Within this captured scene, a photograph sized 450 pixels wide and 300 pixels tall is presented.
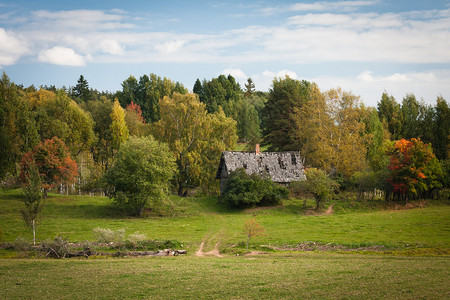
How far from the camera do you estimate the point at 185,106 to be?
6038 cm

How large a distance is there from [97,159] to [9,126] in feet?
74.7

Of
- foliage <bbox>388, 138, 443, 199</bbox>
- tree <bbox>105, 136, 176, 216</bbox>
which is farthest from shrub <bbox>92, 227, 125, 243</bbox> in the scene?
foliage <bbox>388, 138, 443, 199</bbox>

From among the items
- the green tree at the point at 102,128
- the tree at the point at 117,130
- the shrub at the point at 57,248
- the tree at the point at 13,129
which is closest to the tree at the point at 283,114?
the tree at the point at 117,130

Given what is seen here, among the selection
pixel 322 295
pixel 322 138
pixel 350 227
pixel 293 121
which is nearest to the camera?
pixel 322 295

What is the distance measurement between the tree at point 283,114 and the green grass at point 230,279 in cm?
4582

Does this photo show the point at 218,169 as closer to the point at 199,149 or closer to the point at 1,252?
the point at 199,149

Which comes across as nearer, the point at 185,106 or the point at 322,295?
the point at 322,295

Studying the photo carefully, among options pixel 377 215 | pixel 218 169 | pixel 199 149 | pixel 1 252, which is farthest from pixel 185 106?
pixel 1 252

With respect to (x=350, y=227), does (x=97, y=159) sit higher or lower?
higher

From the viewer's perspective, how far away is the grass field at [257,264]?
16.8m

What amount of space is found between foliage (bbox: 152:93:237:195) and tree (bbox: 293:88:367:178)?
14.8 m

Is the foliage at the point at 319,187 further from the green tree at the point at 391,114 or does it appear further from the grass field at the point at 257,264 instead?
the green tree at the point at 391,114

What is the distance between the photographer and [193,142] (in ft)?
201

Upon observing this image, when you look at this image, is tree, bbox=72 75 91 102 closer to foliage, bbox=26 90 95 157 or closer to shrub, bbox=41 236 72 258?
foliage, bbox=26 90 95 157
